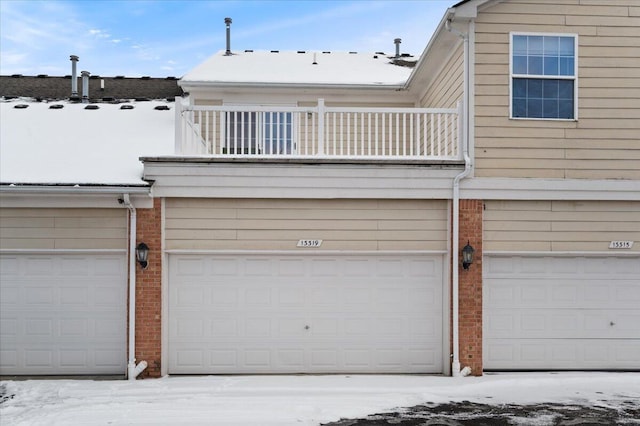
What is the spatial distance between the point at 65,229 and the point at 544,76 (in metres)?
8.10

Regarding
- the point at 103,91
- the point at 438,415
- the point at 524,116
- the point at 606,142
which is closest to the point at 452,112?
the point at 524,116

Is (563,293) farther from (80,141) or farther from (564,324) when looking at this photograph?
(80,141)

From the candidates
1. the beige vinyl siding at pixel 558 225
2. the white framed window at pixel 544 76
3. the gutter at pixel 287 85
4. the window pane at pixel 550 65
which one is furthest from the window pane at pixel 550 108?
the gutter at pixel 287 85

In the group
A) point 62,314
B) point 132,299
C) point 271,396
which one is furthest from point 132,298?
point 271,396

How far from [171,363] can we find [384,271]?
3.75m

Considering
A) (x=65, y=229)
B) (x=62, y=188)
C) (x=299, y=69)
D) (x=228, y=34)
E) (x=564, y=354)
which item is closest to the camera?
(x=62, y=188)

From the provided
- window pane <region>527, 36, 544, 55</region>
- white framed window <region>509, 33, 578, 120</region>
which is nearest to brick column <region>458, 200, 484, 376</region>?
white framed window <region>509, 33, 578, 120</region>

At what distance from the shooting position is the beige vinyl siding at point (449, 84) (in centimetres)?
893

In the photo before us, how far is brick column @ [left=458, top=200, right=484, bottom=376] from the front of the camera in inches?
334

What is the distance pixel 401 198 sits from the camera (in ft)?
28.3

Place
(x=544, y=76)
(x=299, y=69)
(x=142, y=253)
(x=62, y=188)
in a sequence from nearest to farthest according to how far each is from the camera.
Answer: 1. (x=62, y=188)
2. (x=142, y=253)
3. (x=544, y=76)
4. (x=299, y=69)

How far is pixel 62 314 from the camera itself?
8.52 meters

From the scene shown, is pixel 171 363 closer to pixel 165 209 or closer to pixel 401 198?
pixel 165 209

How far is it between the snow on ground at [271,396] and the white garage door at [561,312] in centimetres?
32
